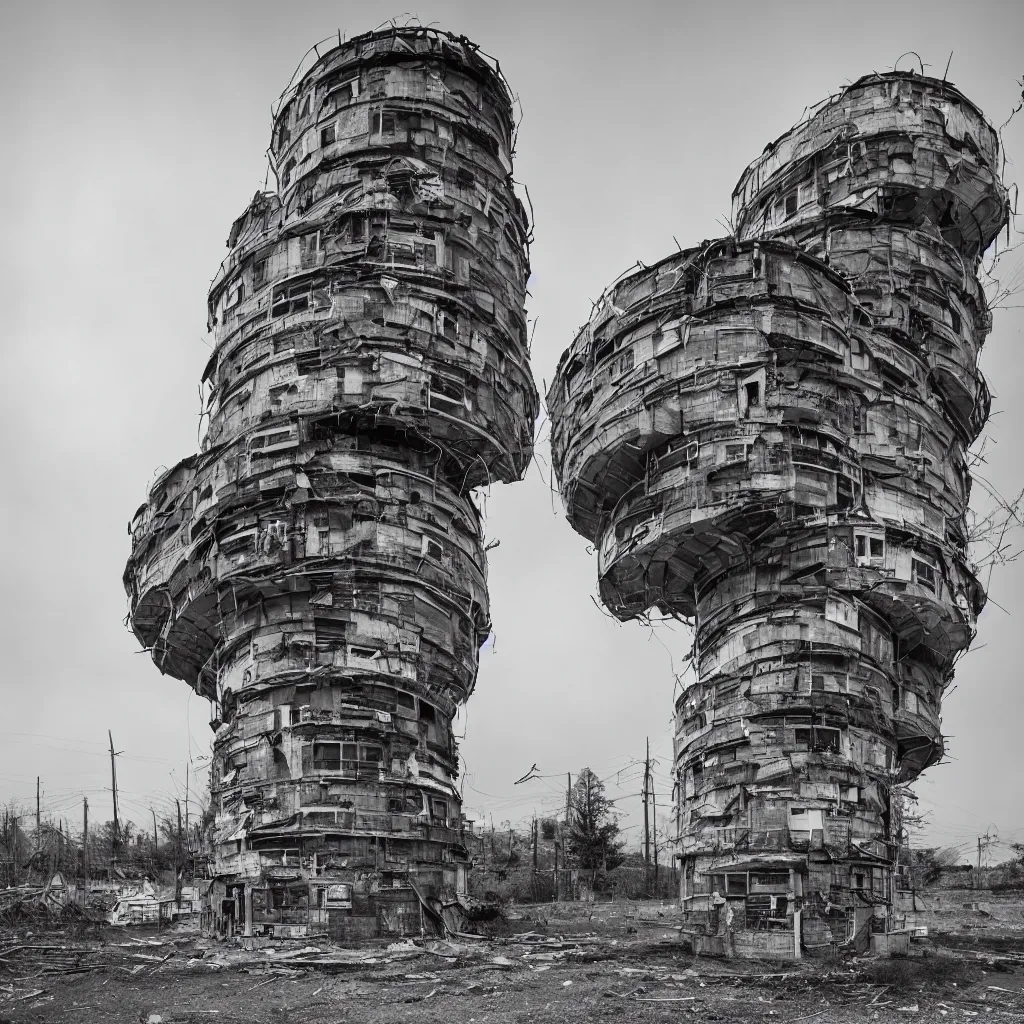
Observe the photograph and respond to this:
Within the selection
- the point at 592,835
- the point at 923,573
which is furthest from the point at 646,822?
the point at 923,573

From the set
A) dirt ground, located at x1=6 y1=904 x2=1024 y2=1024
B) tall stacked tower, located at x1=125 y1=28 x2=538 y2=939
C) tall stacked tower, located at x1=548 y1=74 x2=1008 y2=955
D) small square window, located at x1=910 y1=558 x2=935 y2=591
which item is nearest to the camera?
dirt ground, located at x1=6 y1=904 x2=1024 y2=1024

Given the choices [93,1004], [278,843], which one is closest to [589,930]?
[278,843]

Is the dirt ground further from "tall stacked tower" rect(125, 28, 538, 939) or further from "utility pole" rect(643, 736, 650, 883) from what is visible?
"utility pole" rect(643, 736, 650, 883)

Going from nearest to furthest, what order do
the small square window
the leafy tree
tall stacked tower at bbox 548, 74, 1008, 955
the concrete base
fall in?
the concrete base < tall stacked tower at bbox 548, 74, 1008, 955 < the small square window < the leafy tree

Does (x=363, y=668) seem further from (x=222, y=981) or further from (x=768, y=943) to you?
(x=768, y=943)

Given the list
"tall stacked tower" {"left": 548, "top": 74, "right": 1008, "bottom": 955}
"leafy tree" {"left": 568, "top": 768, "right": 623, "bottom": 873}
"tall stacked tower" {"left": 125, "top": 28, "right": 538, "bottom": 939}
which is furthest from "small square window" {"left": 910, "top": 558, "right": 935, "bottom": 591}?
"leafy tree" {"left": 568, "top": 768, "right": 623, "bottom": 873}

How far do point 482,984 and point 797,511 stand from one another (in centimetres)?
2407

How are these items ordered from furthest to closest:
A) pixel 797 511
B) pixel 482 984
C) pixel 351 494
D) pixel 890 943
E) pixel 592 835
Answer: pixel 592 835 < pixel 351 494 < pixel 797 511 < pixel 890 943 < pixel 482 984

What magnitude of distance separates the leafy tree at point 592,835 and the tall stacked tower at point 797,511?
3043 centimetres

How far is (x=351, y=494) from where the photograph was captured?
2007 inches

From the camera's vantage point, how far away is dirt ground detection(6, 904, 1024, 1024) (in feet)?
98.9

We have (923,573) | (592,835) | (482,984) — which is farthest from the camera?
(592,835)

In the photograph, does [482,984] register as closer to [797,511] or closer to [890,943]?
[890,943]

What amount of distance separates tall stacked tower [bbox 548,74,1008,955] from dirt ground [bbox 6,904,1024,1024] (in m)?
4.42
